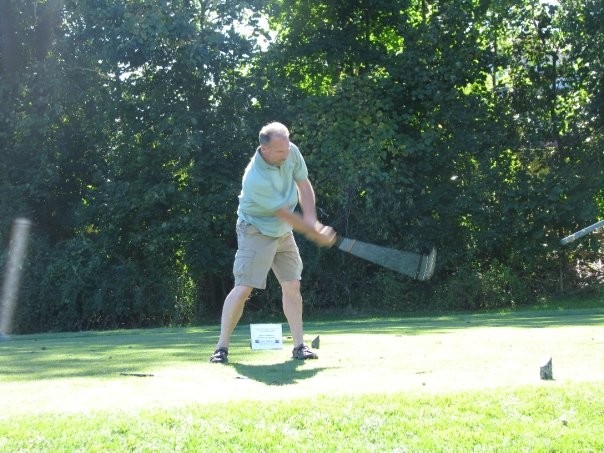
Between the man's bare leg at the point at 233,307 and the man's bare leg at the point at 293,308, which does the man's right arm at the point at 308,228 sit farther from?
the man's bare leg at the point at 233,307

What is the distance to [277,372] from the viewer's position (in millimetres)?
6145

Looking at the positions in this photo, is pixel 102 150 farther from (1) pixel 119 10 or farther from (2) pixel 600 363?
(2) pixel 600 363

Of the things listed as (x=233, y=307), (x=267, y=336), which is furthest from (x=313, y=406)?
(x=267, y=336)

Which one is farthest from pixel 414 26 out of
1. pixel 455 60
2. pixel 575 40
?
pixel 575 40

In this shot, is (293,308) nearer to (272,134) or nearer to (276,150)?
(276,150)

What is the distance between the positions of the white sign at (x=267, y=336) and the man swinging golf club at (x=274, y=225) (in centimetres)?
31

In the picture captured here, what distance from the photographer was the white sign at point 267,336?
783cm

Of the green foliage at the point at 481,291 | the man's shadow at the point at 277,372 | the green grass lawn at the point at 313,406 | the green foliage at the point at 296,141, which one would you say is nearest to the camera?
the green grass lawn at the point at 313,406

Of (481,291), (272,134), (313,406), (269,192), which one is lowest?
(313,406)

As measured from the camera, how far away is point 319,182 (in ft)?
69.0

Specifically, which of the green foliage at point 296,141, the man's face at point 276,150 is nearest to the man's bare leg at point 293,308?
the man's face at point 276,150

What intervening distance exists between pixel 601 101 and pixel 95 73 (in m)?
12.2

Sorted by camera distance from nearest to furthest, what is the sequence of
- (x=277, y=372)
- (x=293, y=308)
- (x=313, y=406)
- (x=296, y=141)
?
(x=313, y=406) < (x=277, y=372) < (x=293, y=308) < (x=296, y=141)

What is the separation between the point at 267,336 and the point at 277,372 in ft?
5.71
